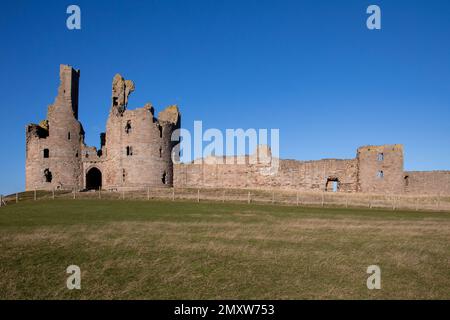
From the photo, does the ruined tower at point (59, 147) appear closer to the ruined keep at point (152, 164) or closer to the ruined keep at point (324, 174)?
the ruined keep at point (152, 164)

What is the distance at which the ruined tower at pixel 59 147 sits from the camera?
44438mm

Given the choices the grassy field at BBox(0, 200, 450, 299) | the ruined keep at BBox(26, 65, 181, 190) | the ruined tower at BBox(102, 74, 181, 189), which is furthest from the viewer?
the ruined keep at BBox(26, 65, 181, 190)

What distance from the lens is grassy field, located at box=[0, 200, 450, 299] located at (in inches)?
350

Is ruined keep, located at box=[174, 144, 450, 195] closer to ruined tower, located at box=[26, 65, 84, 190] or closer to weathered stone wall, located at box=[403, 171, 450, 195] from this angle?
weathered stone wall, located at box=[403, 171, 450, 195]

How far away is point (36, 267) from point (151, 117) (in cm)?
3230

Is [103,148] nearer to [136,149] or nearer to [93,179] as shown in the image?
[93,179]

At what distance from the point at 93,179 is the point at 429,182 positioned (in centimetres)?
3800

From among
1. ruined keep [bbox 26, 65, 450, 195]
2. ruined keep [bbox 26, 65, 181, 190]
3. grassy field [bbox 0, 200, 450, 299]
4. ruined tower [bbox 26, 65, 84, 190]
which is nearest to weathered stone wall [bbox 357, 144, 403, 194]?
ruined keep [bbox 26, 65, 450, 195]

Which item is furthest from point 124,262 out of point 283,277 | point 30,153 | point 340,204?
point 30,153

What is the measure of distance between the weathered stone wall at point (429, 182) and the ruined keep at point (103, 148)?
26.4 metres

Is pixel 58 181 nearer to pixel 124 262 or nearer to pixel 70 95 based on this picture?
pixel 70 95

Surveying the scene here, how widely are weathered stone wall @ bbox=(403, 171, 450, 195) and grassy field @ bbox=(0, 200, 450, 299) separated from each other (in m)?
27.2

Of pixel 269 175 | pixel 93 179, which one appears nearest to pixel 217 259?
pixel 269 175

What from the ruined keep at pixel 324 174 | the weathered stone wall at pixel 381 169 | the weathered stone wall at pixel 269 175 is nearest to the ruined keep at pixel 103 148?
the weathered stone wall at pixel 269 175
